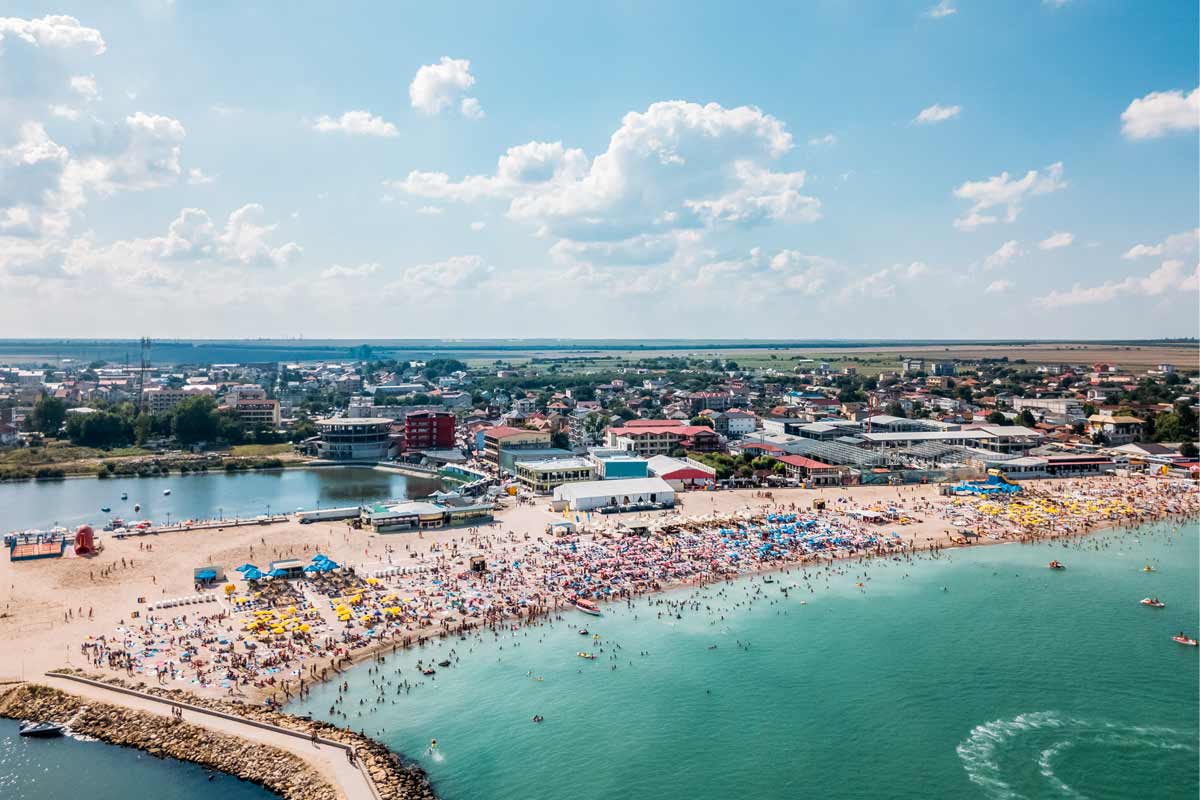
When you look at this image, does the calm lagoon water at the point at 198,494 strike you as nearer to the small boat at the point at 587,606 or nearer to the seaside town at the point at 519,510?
the seaside town at the point at 519,510

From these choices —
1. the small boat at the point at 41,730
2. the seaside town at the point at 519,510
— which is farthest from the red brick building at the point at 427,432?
the small boat at the point at 41,730

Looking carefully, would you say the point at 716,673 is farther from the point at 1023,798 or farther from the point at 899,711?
the point at 1023,798

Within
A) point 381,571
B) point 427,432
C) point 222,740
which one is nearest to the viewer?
point 222,740

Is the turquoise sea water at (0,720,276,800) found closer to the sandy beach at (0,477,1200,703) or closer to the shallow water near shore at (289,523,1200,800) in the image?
the sandy beach at (0,477,1200,703)

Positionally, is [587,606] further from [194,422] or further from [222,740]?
[194,422]

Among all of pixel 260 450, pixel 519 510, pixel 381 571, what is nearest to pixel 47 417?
pixel 260 450

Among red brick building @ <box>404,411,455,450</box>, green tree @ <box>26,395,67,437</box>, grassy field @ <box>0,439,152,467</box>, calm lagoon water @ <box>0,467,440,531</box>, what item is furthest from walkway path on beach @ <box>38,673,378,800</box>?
green tree @ <box>26,395,67,437</box>
